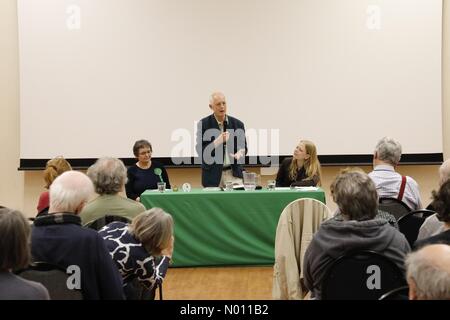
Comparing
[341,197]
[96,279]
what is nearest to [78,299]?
[96,279]

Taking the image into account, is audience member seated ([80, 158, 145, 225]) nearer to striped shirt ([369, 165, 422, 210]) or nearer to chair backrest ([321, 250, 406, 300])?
chair backrest ([321, 250, 406, 300])

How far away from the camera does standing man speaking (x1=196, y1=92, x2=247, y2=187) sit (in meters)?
6.40

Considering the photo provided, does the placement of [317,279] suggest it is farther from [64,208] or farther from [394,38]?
[394,38]

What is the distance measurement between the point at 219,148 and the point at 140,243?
3364 millimetres

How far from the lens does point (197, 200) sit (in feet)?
18.9

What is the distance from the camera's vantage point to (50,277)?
2568 millimetres

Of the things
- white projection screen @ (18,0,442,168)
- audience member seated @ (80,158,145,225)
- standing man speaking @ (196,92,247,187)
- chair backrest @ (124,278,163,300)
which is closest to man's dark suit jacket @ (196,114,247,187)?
standing man speaking @ (196,92,247,187)

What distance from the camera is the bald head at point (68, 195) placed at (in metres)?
2.92

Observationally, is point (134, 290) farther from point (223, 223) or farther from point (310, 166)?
point (310, 166)

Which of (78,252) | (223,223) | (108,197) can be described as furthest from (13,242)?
(223,223)

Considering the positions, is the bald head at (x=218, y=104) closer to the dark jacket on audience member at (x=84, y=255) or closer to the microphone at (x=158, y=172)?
the microphone at (x=158, y=172)

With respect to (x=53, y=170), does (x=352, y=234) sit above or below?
below

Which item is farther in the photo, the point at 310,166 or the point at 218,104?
the point at 218,104
